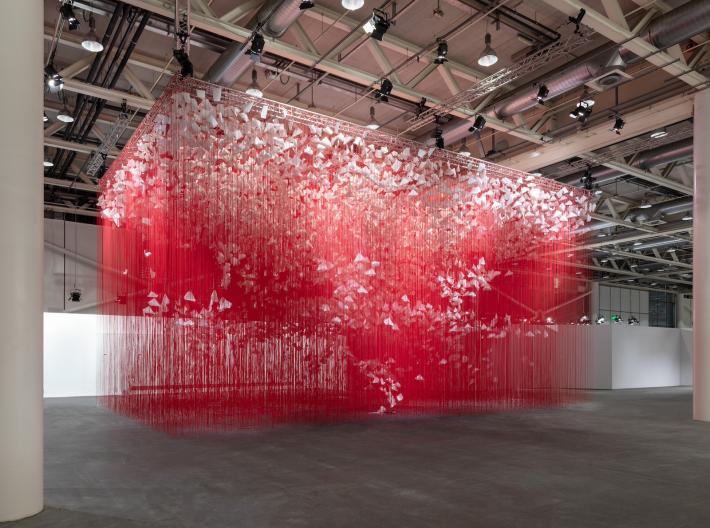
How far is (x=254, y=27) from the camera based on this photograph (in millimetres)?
5707

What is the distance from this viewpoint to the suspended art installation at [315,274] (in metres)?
5.44

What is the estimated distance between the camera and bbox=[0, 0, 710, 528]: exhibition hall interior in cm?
316

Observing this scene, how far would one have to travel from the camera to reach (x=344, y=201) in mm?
6570

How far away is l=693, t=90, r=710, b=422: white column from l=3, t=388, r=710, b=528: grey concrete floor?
93cm

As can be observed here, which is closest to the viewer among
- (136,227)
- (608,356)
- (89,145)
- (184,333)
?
(184,333)

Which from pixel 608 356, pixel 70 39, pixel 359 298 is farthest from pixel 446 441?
pixel 608 356

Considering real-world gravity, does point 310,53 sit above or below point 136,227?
above

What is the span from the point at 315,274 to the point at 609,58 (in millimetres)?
3932

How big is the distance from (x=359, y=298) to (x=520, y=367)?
9.37ft

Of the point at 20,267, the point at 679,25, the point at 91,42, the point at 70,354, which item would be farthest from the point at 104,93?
the point at 679,25

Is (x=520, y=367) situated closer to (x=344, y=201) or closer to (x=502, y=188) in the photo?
(x=502, y=188)

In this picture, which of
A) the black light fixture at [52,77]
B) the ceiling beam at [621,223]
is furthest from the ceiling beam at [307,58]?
the ceiling beam at [621,223]

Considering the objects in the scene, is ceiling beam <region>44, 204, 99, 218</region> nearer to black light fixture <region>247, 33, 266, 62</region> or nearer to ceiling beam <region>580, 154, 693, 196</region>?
black light fixture <region>247, 33, 266, 62</region>

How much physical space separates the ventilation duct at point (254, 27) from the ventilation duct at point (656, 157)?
20.5 ft
